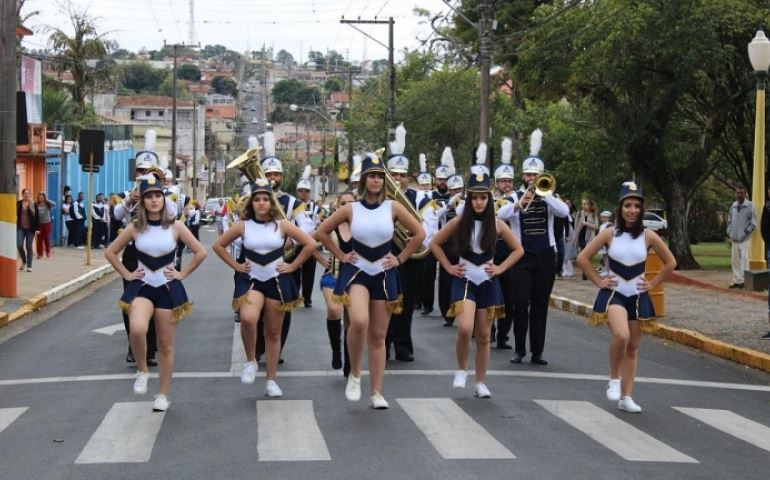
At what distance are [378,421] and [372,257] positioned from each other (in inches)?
57.0

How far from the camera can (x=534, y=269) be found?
14.5m

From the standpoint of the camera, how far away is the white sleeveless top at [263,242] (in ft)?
38.1

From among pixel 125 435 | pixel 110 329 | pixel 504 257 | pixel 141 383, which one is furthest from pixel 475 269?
pixel 110 329

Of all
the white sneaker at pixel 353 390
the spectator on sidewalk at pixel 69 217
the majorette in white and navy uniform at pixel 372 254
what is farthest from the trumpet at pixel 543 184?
the spectator on sidewalk at pixel 69 217

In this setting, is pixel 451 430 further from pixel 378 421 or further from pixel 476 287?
pixel 476 287

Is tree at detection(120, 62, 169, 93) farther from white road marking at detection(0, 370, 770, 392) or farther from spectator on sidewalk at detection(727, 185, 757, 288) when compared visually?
white road marking at detection(0, 370, 770, 392)

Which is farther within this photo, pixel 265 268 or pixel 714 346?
pixel 714 346

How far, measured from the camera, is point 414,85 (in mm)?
60500

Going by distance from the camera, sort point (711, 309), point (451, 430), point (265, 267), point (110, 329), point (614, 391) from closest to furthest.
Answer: point (451, 430) → point (614, 391) → point (265, 267) → point (110, 329) → point (711, 309)

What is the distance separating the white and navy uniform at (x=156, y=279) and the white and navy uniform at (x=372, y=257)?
4.39 ft

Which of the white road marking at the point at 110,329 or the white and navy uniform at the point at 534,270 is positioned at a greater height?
the white and navy uniform at the point at 534,270

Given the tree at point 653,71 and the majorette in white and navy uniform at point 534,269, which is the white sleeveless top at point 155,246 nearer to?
the majorette in white and navy uniform at point 534,269

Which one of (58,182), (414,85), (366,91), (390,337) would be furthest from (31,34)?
(390,337)

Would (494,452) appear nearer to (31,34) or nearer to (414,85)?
(31,34)
